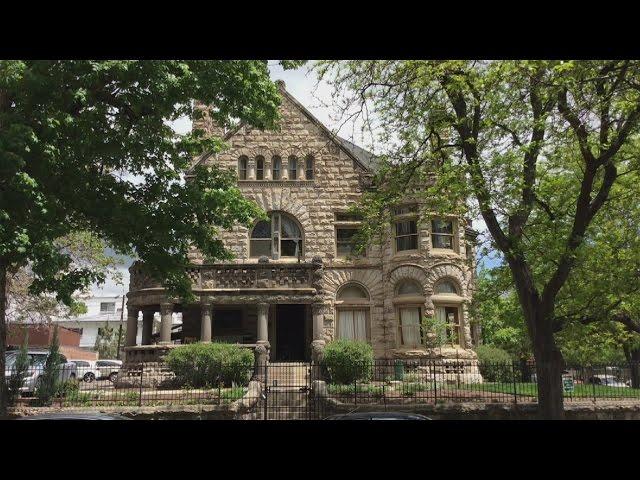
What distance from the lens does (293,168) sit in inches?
1159

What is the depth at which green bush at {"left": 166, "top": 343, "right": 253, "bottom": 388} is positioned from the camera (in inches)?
811

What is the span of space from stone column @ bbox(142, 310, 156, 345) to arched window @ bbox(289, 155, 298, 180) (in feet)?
32.8

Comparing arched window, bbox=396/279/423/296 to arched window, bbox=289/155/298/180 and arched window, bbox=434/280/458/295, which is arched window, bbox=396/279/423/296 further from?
arched window, bbox=289/155/298/180

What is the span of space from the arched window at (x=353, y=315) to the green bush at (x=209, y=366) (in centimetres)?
772

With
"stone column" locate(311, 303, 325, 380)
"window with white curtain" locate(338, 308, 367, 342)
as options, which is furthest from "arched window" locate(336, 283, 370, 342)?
"stone column" locate(311, 303, 325, 380)

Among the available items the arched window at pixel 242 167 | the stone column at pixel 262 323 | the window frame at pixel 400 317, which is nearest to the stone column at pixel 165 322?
the stone column at pixel 262 323

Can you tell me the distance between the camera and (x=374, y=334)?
27766 mm

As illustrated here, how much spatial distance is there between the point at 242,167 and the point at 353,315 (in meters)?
9.48

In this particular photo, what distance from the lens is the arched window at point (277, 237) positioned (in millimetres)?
28719

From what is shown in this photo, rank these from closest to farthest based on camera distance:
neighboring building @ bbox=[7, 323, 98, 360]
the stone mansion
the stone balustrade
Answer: the stone balustrade → the stone mansion → neighboring building @ bbox=[7, 323, 98, 360]

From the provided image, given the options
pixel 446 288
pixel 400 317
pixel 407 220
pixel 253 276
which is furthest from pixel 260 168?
pixel 446 288

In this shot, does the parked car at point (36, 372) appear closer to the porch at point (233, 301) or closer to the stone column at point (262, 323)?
the porch at point (233, 301)

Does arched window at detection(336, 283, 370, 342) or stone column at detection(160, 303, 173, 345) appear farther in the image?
arched window at detection(336, 283, 370, 342)
